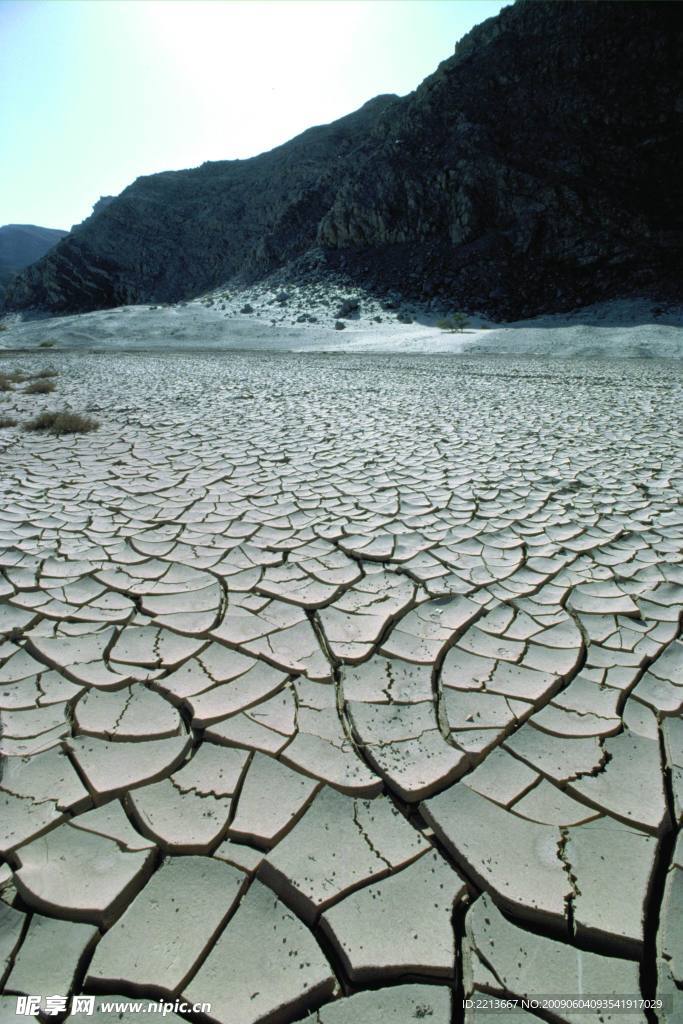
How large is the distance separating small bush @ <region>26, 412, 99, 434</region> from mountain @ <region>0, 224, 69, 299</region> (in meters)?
96.3

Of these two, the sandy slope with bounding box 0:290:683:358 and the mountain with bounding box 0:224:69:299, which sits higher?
A: the mountain with bounding box 0:224:69:299

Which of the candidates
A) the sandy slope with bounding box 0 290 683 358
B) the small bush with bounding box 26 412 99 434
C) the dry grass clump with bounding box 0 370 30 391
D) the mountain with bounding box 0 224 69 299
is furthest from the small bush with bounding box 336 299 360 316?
the mountain with bounding box 0 224 69 299

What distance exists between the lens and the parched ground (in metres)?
1.14

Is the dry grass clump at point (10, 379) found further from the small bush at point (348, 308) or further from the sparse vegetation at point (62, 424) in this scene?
the small bush at point (348, 308)

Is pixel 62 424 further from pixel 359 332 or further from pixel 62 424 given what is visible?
pixel 359 332

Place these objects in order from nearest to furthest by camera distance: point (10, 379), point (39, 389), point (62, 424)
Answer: point (62, 424)
point (39, 389)
point (10, 379)

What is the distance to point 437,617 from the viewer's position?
233 centimetres

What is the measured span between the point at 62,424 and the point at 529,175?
35211 mm

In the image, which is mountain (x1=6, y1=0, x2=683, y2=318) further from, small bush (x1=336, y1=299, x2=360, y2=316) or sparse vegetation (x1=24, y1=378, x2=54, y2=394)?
sparse vegetation (x1=24, y1=378, x2=54, y2=394)

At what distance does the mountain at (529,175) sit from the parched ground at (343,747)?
91.8 feet

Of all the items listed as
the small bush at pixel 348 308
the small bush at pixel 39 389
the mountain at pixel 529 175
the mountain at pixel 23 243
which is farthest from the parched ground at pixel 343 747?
the mountain at pixel 23 243

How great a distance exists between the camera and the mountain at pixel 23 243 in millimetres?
87819

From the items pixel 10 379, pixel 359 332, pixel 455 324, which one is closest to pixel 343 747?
pixel 10 379

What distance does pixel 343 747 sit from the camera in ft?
5.45
